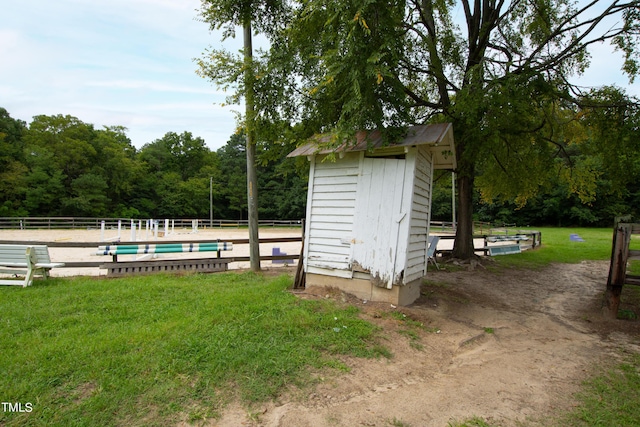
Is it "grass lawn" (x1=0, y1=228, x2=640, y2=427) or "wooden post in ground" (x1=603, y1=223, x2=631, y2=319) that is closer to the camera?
"grass lawn" (x1=0, y1=228, x2=640, y2=427)

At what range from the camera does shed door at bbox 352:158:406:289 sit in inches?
224

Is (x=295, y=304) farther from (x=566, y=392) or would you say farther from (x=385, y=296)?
(x=566, y=392)

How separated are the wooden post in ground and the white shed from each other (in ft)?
10.5

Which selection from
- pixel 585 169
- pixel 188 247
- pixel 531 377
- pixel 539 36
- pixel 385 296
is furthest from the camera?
pixel 585 169

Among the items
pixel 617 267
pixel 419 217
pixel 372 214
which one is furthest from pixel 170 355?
pixel 617 267

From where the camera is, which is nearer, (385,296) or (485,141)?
(385,296)

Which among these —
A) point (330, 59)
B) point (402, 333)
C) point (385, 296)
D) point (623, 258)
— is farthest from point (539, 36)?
point (402, 333)

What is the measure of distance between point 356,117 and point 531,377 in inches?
158

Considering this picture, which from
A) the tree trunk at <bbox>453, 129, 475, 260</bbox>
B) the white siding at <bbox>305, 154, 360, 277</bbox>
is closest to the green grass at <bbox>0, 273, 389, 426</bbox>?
the white siding at <bbox>305, 154, 360, 277</bbox>

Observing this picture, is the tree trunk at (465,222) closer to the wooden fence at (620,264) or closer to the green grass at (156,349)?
the wooden fence at (620,264)

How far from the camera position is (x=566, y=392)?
11.3 ft

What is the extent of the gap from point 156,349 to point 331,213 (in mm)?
3532

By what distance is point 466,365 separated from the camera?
403 centimetres

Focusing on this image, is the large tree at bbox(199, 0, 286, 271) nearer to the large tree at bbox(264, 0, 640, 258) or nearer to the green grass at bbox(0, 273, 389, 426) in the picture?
the large tree at bbox(264, 0, 640, 258)
